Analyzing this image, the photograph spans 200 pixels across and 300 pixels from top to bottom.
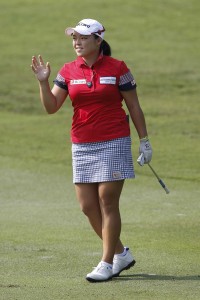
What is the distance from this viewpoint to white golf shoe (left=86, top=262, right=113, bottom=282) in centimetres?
888

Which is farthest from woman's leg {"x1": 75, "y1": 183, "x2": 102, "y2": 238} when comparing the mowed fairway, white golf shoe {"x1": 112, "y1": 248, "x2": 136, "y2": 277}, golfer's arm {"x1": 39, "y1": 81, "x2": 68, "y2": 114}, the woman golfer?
golfer's arm {"x1": 39, "y1": 81, "x2": 68, "y2": 114}

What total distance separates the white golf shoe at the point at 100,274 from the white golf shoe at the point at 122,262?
0.60 ft

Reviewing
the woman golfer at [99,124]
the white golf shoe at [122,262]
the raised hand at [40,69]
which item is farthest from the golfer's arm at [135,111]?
the white golf shoe at [122,262]

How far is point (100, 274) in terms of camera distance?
352 inches

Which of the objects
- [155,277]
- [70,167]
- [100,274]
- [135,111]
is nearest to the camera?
[100,274]

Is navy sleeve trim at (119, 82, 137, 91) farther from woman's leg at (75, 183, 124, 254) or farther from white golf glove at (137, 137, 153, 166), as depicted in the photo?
woman's leg at (75, 183, 124, 254)

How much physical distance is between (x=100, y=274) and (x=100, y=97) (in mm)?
1374

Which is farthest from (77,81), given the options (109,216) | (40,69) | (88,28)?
(109,216)

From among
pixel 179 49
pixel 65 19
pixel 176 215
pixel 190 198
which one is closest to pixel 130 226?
pixel 176 215

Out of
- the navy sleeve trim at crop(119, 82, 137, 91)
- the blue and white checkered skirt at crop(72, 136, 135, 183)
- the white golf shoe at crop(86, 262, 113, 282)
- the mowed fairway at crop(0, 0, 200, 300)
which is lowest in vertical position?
the mowed fairway at crop(0, 0, 200, 300)

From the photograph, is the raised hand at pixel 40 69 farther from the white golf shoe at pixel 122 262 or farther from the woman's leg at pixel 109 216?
the white golf shoe at pixel 122 262

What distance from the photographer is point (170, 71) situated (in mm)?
28812

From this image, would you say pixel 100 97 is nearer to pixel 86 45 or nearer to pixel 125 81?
pixel 125 81

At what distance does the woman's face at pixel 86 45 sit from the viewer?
30.2ft
